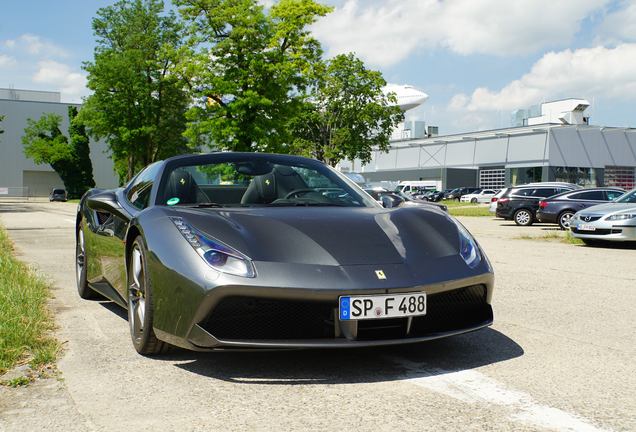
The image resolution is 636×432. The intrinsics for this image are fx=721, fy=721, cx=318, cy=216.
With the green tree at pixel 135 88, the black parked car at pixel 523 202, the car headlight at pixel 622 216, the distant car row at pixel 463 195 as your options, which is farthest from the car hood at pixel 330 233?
the distant car row at pixel 463 195

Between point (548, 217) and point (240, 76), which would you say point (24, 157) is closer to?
point (240, 76)

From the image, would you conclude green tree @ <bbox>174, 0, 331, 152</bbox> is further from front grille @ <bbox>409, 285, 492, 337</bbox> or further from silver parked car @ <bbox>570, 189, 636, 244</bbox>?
front grille @ <bbox>409, 285, 492, 337</bbox>

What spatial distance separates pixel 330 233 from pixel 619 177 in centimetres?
7354

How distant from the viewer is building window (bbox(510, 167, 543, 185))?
6769 cm

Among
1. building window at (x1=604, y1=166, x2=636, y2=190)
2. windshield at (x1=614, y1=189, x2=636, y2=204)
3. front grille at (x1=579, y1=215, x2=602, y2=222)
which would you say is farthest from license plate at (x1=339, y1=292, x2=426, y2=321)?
building window at (x1=604, y1=166, x2=636, y2=190)

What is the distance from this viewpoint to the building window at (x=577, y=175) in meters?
67.1

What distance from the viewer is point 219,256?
3.64 m

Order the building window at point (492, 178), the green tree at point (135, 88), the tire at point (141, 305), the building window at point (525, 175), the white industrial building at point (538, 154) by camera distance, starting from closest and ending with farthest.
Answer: the tire at point (141, 305), the green tree at point (135, 88), the white industrial building at point (538, 154), the building window at point (525, 175), the building window at point (492, 178)

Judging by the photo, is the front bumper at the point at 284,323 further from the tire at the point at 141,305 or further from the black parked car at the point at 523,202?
the black parked car at the point at 523,202

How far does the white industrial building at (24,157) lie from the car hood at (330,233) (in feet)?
269

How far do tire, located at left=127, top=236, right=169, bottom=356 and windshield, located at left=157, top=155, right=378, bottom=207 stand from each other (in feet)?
1.48

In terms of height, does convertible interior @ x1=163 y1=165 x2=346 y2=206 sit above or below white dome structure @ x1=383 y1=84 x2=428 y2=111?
below

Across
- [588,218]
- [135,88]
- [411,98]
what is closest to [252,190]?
[588,218]

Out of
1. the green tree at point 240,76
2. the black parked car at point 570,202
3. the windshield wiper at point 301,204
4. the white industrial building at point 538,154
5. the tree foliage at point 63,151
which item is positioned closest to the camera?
the windshield wiper at point 301,204
